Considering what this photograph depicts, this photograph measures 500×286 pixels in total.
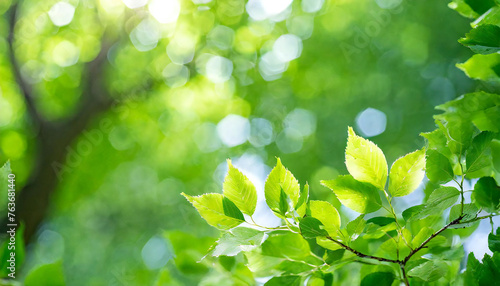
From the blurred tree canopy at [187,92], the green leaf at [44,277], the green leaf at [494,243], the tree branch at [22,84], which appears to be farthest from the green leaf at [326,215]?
the tree branch at [22,84]

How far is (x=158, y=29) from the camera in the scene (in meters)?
3.53

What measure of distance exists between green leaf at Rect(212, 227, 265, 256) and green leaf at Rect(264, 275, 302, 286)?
42 millimetres

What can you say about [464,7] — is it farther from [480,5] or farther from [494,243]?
[494,243]

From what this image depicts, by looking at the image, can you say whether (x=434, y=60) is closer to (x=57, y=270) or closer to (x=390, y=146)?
(x=390, y=146)

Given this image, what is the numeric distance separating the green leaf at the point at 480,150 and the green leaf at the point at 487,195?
14 millimetres

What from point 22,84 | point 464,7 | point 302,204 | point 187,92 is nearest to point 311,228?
point 302,204

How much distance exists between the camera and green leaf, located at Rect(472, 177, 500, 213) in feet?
0.90

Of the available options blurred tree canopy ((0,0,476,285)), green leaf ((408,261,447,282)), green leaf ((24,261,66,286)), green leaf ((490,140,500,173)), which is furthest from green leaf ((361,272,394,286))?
blurred tree canopy ((0,0,476,285))

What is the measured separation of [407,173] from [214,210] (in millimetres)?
136

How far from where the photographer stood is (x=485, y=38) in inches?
11.0


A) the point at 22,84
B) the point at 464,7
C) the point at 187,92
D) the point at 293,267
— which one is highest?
the point at 464,7

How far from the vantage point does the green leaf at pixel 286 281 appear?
0.29 metres

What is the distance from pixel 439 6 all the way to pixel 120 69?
2.74 metres

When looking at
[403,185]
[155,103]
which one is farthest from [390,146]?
[403,185]
